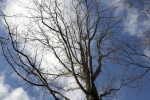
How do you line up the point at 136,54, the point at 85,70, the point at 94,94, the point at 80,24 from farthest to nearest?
the point at 80,24 → the point at 85,70 → the point at 136,54 → the point at 94,94

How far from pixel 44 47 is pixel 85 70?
219 cm

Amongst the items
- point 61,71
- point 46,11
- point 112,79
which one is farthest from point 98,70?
point 46,11

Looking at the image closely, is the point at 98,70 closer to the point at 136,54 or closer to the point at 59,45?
the point at 136,54

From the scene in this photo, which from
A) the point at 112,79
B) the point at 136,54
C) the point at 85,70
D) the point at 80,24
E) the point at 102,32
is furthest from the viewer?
the point at 102,32

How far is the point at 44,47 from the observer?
18.0 feet

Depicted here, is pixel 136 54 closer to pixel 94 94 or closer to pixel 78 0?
pixel 94 94

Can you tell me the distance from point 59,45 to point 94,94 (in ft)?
10.2

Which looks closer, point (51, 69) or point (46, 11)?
point (46, 11)

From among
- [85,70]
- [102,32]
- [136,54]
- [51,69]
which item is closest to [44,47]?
[51,69]

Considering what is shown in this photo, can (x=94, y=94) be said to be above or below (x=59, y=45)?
below

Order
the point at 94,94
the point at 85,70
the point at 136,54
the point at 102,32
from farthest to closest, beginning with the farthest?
the point at 102,32, the point at 85,70, the point at 136,54, the point at 94,94

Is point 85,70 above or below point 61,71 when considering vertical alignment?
below

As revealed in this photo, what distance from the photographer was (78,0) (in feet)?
16.7

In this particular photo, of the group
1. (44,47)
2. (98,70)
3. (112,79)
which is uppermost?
(44,47)
